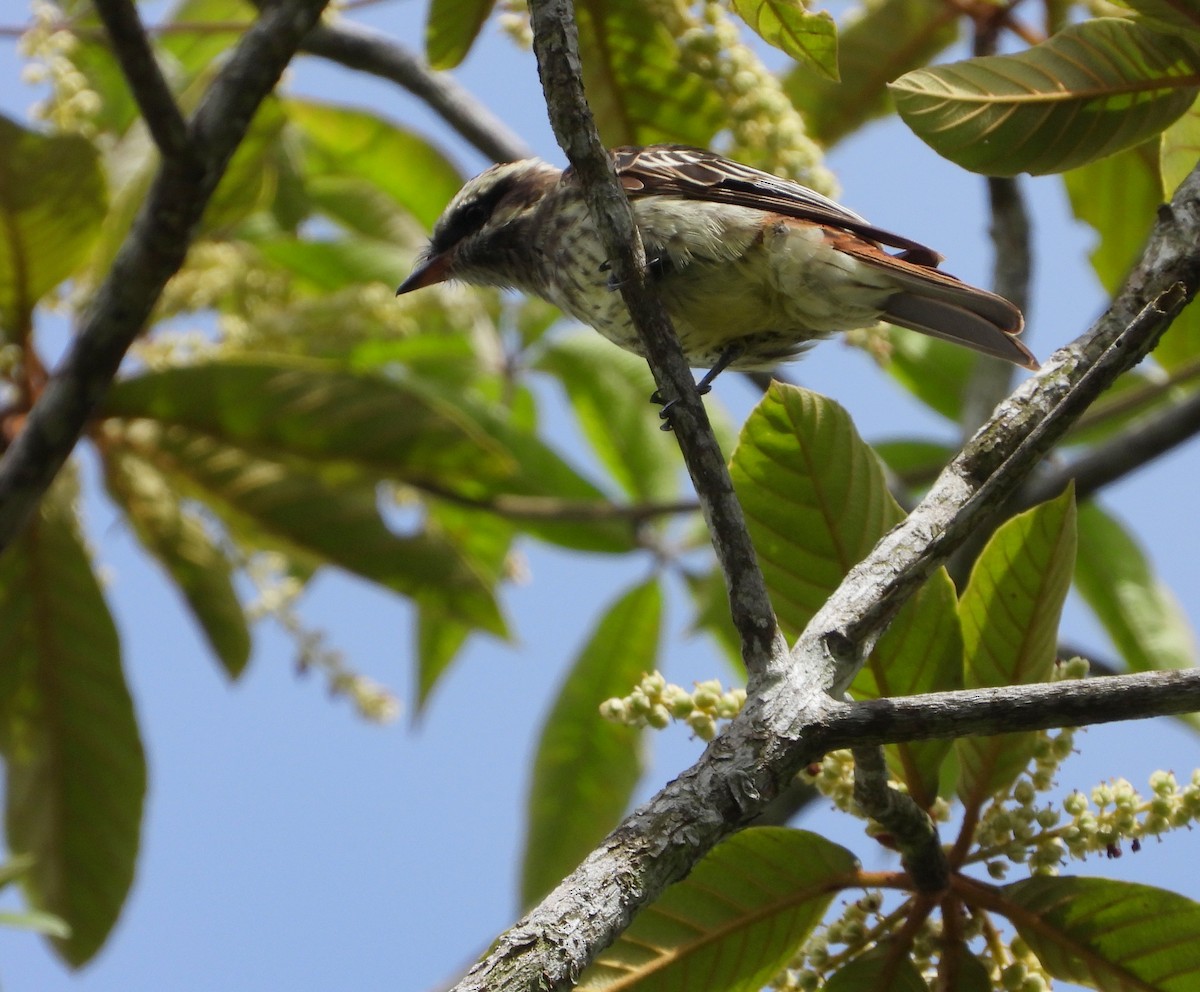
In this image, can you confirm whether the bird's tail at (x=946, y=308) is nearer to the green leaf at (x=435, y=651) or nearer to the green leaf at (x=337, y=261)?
the green leaf at (x=337, y=261)

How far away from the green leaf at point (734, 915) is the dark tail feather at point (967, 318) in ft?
3.48

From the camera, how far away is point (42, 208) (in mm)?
3156

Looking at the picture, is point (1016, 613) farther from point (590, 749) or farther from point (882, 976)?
point (590, 749)

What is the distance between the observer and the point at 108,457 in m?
3.61

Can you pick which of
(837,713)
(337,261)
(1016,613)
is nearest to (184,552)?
(337,261)

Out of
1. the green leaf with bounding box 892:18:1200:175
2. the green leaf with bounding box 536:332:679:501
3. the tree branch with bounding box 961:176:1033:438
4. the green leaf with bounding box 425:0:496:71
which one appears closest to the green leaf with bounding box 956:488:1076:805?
the green leaf with bounding box 892:18:1200:175

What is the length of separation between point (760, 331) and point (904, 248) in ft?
1.42

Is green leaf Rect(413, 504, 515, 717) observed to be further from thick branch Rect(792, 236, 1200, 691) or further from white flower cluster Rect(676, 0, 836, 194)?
thick branch Rect(792, 236, 1200, 691)

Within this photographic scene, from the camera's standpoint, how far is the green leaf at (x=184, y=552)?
367 cm

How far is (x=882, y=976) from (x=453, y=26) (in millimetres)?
1905

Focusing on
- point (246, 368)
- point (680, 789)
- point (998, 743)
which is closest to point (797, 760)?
point (680, 789)

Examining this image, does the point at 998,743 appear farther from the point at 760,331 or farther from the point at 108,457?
the point at 108,457

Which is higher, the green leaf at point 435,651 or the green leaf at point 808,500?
the green leaf at point 435,651

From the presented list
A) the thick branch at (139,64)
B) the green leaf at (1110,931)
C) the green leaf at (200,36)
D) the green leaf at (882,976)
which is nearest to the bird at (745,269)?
the thick branch at (139,64)
